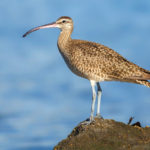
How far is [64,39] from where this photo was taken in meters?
13.5

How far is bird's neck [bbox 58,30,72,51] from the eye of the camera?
13.2 metres

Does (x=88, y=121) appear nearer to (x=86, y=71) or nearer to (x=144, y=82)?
(x=86, y=71)

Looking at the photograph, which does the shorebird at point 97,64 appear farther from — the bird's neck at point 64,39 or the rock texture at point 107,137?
the rock texture at point 107,137

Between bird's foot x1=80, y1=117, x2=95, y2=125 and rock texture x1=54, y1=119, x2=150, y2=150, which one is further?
bird's foot x1=80, y1=117, x2=95, y2=125

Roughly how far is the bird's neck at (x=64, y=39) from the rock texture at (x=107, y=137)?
3358 mm

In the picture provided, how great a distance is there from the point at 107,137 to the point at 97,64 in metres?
3.06

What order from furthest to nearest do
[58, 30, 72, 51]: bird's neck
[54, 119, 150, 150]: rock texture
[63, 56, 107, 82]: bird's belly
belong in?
[58, 30, 72, 51]: bird's neck
[63, 56, 107, 82]: bird's belly
[54, 119, 150, 150]: rock texture

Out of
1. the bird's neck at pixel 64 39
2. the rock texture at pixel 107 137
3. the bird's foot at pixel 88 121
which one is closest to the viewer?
the rock texture at pixel 107 137

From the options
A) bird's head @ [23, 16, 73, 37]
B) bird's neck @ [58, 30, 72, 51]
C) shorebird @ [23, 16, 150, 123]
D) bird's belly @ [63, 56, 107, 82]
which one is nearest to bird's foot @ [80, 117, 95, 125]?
shorebird @ [23, 16, 150, 123]

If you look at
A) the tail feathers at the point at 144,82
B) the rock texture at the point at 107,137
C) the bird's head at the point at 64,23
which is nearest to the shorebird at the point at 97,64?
the tail feathers at the point at 144,82

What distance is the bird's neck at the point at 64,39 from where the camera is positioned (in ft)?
43.4

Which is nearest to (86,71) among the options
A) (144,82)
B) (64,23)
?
(144,82)

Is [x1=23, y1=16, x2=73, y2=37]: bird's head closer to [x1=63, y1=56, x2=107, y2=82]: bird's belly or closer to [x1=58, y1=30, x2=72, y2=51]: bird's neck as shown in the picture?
[x1=58, y1=30, x2=72, y2=51]: bird's neck

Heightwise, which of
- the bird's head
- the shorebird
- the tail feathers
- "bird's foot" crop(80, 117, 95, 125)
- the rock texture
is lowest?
the rock texture
